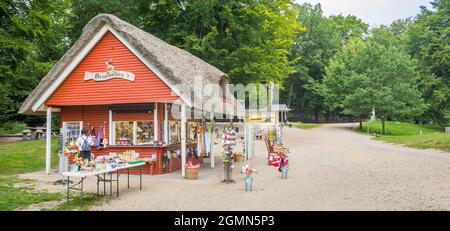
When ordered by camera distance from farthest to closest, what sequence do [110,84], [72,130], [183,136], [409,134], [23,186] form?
1. [409,134]
2. [72,130]
3. [110,84]
4. [183,136]
5. [23,186]

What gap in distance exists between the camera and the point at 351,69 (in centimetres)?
5431

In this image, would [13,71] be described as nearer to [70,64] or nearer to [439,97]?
[70,64]

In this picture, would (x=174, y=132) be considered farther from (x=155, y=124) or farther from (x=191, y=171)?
(x=191, y=171)

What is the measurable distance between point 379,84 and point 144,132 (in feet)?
126

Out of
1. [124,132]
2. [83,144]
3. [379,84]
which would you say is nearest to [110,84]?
[124,132]

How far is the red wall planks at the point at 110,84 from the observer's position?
16.9 meters

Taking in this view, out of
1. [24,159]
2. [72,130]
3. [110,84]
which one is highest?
[110,84]

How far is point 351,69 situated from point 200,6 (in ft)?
108

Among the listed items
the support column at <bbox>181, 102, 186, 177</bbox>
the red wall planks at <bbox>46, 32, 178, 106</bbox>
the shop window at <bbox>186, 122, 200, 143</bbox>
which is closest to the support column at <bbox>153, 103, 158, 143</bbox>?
the red wall planks at <bbox>46, 32, 178, 106</bbox>

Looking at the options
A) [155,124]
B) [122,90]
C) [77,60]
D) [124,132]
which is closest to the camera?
[155,124]

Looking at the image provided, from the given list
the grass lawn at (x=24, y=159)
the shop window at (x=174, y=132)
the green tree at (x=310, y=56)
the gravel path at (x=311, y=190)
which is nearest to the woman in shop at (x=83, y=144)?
the gravel path at (x=311, y=190)

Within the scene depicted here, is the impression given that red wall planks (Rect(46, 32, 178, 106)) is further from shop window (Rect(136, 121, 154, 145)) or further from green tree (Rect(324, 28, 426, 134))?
green tree (Rect(324, 28, 426, 134))

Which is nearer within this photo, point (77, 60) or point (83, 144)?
point (83, 144)

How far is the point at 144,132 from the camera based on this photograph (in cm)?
1775
